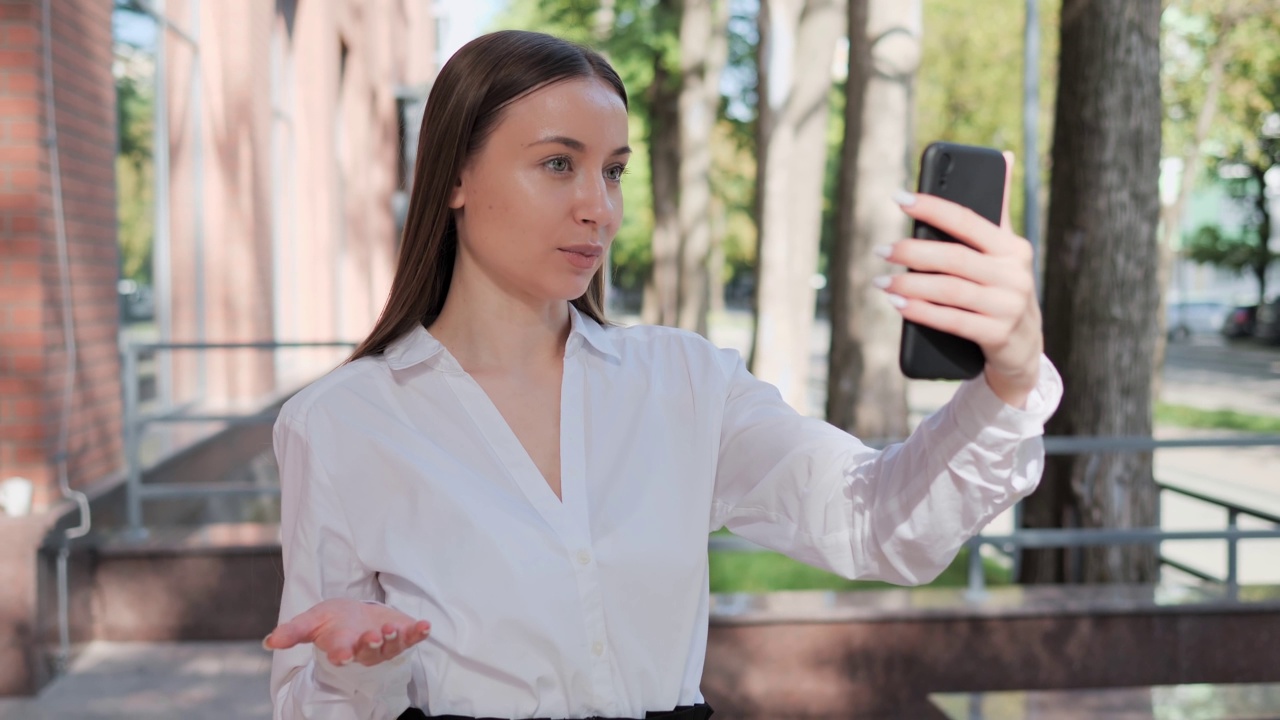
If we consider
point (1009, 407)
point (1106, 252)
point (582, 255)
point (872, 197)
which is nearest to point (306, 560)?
point (582, 255)

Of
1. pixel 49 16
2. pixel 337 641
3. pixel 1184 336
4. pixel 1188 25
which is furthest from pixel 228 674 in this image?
pixel 1184 336

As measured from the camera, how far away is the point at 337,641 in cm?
163

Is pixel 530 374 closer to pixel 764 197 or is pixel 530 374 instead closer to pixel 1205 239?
pixel 764 197

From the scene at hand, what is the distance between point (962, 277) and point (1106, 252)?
5346 millimetres

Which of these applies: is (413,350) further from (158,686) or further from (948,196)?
(158,686)

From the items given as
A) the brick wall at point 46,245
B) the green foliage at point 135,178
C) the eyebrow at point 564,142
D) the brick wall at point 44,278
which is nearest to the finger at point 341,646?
the eyebrow at point 564,142

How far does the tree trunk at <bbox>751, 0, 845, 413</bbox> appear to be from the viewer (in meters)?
13.7

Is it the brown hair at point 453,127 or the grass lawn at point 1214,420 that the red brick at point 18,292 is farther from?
the grass lawn at point 1214,420

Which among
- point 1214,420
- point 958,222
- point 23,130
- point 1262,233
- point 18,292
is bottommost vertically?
point 1214,420

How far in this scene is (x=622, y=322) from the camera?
2.89m

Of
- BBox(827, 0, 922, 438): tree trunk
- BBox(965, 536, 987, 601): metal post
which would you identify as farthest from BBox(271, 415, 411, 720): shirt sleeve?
BBox(827, 0, 922, 438): tree trunk

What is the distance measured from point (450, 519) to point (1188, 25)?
26078mm

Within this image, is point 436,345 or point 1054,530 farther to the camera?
point 1054,530

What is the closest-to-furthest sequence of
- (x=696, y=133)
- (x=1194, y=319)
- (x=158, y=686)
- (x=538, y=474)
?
(x=538, y=474)
(x=158, y=686)
(x=696, y=133)
(x=1194, y=319)
